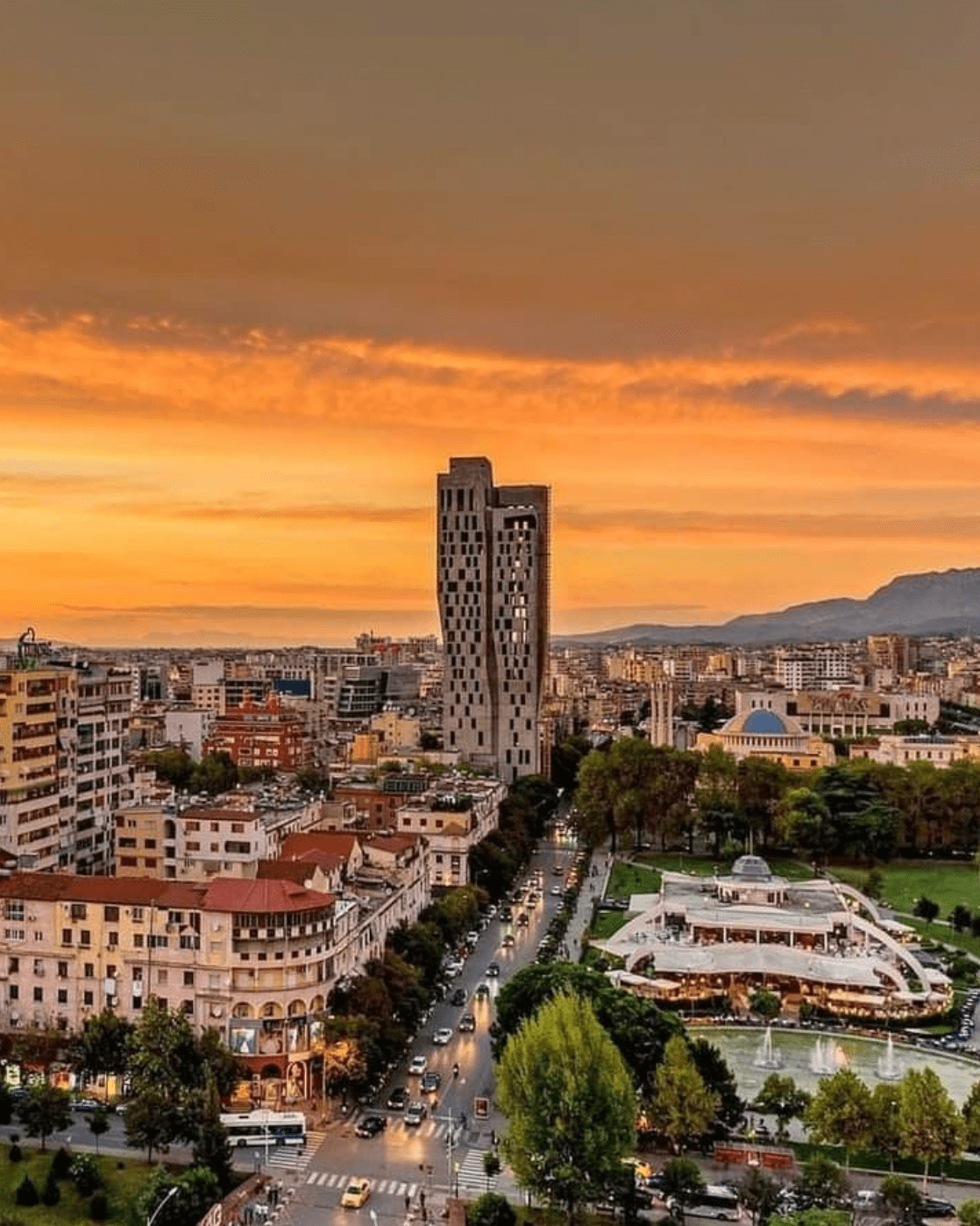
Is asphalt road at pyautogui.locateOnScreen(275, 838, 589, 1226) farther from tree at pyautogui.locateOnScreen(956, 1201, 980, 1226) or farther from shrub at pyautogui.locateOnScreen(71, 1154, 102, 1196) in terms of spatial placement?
tree at pyautogui.locateOnScreen(956, 1201, 980, 1226)

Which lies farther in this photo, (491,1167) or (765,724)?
(765,724)

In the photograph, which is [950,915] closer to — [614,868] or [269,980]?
[614,868]

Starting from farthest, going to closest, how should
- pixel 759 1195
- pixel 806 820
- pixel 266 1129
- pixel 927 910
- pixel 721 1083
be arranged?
pixel 806 820, pixel 927 910, pixel 266 1129, pixel 721 1083, pixel 759 1195

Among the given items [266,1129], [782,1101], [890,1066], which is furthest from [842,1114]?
[266,1129]

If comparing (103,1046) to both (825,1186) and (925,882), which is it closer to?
(825,1186)

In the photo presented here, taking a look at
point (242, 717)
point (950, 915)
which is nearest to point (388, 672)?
point (242, 717)

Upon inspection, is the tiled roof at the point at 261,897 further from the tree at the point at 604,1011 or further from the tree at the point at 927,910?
the tree at the point at 927,910

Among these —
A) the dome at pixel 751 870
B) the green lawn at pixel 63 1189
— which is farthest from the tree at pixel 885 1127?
the dome at pixel 751 870
